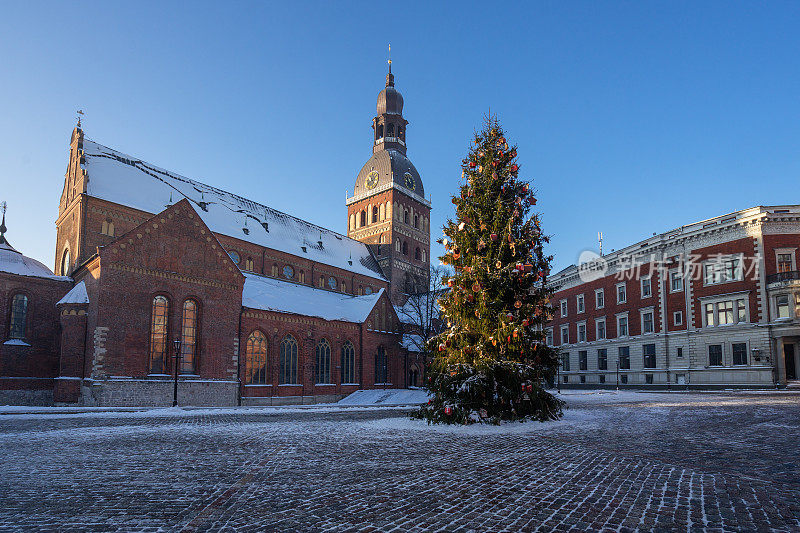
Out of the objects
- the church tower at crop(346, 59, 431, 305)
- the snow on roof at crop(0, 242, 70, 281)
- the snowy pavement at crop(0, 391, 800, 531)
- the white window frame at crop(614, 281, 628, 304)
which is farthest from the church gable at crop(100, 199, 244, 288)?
the white window frame at crop(614, 281, 628, 304)

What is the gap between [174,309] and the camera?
30.2 m

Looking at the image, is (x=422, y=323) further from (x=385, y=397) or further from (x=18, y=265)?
(x=18, y=265)

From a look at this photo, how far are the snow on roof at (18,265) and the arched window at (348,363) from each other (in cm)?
1959

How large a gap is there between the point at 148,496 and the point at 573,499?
5297 millimetres

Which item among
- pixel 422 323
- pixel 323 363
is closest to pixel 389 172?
pixel 422 323

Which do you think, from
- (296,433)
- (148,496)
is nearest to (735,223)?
(296,433)

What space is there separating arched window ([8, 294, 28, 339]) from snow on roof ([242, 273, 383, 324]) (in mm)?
12739

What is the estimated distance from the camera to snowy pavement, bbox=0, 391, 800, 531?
5535 millimetres

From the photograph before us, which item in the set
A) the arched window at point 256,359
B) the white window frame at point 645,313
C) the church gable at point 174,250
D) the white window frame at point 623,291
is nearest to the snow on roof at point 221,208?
the church gable at point 174,250

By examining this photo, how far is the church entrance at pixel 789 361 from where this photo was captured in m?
37.3

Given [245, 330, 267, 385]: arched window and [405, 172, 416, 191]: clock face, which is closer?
[245, 330, 267, 385]: arched window

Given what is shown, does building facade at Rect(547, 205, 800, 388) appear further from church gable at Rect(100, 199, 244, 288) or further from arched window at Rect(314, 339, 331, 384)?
church gable at Rect(100, 199, 244, 288)

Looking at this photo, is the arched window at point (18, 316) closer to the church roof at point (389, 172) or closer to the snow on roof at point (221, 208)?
the snow on roof at point (221, 208)

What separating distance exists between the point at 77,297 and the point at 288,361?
13.8m
